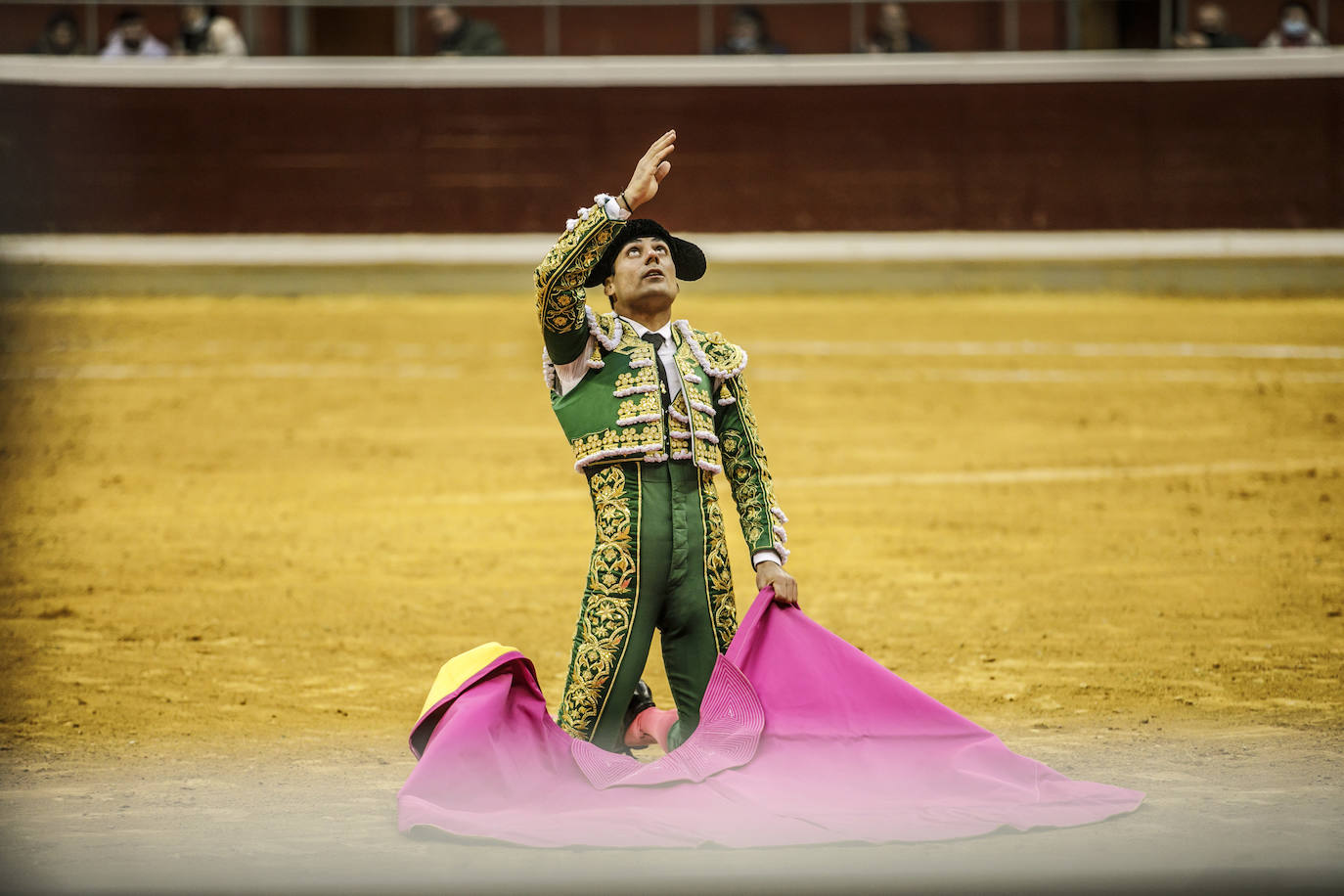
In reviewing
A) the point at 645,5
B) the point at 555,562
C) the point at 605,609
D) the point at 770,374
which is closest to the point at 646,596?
the point at 605,609

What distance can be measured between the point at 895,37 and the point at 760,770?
11293 millimetres

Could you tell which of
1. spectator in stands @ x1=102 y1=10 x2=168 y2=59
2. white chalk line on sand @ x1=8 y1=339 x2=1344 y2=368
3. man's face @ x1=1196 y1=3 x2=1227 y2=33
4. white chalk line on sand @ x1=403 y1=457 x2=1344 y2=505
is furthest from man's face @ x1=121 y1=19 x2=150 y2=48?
man's face @ x1=1196 y1=3 x2=1227 y2=33

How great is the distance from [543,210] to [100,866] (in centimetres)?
1152

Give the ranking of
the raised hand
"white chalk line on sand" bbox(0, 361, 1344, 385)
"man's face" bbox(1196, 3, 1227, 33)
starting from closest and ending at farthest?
1. the raised hand
2. "white chalk line on sand" bbox(0, 361, 1344, 385)
3. "man's face" bbox(1196, 3, 1227, 33)

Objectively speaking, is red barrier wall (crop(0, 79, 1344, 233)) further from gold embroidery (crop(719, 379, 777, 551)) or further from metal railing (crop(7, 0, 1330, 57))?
gold embroidery (crop(719, 379, 777, 551))

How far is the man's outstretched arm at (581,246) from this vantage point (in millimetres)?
3035

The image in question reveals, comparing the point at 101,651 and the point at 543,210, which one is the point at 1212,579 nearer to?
the point at 101,651

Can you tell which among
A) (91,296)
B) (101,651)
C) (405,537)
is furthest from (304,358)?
(101,651)

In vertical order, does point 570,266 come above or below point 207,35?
below

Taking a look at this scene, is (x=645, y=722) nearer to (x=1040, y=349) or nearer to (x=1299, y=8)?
(x=1040, y=349)

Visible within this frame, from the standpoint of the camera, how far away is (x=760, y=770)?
3078mm

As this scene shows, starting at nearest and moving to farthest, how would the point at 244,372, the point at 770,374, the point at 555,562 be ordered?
the point at 555,562, the point at 770,374, the point at 244,372

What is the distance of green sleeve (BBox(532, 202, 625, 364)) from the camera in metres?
3.04

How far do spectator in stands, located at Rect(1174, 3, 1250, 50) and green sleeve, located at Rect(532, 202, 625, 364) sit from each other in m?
11.5
